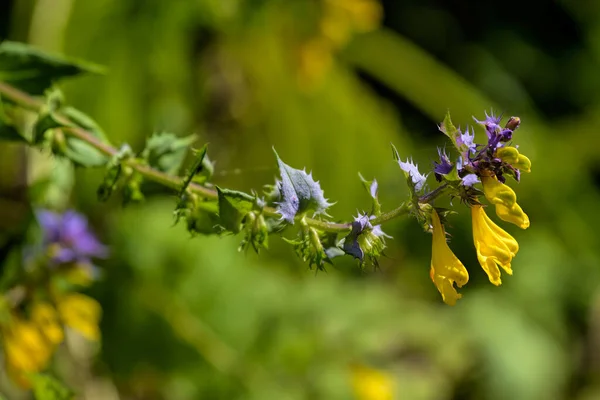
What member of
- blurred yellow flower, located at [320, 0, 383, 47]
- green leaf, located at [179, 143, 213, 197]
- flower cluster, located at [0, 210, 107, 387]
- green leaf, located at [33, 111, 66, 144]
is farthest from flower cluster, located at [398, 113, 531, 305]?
blurred yellow flower, located at [320, 0, 383, 47]

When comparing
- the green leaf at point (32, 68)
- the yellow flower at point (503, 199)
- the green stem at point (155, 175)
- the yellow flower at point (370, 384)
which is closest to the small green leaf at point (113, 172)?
the green stem at point (155, 175)

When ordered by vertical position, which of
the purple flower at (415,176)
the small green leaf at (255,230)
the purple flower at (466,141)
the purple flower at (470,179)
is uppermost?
the purple flower at (466,141)

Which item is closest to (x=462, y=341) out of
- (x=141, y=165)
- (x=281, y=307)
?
(x=281, y=307)

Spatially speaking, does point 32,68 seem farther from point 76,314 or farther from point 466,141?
point 466,141

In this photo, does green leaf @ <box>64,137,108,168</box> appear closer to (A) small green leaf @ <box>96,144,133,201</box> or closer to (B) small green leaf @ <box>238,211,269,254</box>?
(A) small green leaf @ <box>96,144,133,201</box>

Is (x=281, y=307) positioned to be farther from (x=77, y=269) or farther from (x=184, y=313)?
Result: (x=77, y=269)

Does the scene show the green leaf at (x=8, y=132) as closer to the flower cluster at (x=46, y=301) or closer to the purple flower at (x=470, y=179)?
the flower cluster at (x=46, y=301)
